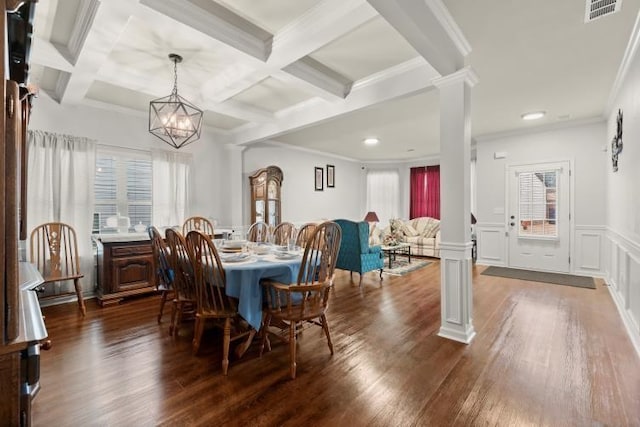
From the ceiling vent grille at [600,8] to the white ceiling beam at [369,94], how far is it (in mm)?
1082

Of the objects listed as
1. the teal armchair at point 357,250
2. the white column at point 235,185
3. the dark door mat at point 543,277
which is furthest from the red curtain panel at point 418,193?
the white column at point 235,185

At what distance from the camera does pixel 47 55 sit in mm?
2596

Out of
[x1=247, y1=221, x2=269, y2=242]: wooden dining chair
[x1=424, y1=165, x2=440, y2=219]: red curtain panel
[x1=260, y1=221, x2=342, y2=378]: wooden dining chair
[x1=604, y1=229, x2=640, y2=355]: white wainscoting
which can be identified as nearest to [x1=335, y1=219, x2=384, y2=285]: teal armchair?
[x1=247, y1=221, x2=269, y2=242]: wooden dining chair

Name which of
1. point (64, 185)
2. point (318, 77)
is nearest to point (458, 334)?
point (318, 77)

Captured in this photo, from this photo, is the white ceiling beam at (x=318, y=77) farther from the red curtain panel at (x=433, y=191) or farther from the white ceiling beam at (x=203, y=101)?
the red curtain panel at (x=433, y=191)

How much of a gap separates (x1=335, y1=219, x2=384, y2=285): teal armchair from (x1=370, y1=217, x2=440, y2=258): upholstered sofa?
170 cm

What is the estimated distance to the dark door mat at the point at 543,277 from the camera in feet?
14.7

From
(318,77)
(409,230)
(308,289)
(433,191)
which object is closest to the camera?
(308,289)

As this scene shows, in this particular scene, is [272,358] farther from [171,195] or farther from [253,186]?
[253,186]

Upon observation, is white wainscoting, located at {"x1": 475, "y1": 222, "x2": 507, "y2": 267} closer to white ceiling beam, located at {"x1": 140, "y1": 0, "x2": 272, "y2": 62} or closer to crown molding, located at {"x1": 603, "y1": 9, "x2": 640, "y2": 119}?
crown molding, located at {"x1": 603, "y1": 9, "x2": 640, "y2": 119}

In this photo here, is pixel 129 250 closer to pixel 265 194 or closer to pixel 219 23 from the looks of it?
pixel 265 194

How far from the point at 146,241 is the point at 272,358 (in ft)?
8.37

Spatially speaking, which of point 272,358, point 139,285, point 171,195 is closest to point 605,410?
point 272,358

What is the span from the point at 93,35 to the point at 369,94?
8.29 ft
